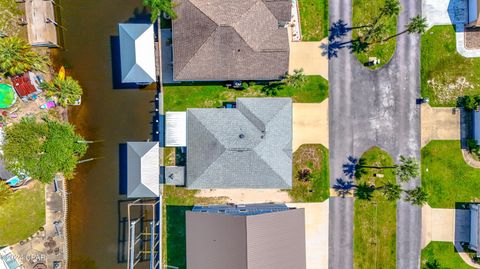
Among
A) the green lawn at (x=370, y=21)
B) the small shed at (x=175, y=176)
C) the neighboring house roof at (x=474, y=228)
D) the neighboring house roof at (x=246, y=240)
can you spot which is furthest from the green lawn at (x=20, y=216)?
the neighboring house roof at (x=474, y=228)

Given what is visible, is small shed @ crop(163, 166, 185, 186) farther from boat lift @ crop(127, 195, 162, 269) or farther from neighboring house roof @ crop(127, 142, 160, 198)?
boat lift @ crop(127, 195, 162, 269)

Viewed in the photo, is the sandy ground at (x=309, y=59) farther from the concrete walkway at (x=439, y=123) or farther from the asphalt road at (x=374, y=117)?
the concrete walkway at (x=439, y=123)

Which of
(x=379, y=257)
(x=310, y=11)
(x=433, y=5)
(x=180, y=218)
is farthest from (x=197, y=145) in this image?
(x=433, y=5)

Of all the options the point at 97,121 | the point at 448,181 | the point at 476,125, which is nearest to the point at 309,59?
the point at 476,125

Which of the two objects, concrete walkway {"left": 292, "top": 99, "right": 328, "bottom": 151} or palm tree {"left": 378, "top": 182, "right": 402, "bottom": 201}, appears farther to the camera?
concrete walkway {"left": 292, "top": 99, "right": 328, "bottom": 151}

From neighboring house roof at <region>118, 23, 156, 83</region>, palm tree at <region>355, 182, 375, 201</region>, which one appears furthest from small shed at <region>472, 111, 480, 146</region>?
neighboring house roof at <region>118, 23, 156, 83</region>

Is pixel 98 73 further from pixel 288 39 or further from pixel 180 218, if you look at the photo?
pixel 288 39

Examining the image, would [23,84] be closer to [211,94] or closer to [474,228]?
[211,94]
